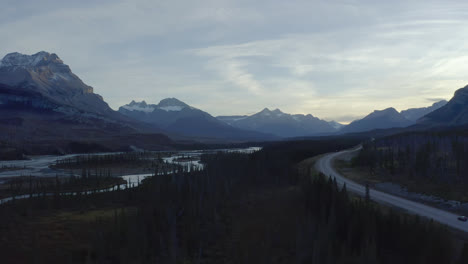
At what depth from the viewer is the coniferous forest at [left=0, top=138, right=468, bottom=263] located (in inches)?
1357

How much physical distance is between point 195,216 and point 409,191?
4194cm

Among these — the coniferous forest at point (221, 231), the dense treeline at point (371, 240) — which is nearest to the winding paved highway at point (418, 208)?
the coniferous forest at point (221, 231)

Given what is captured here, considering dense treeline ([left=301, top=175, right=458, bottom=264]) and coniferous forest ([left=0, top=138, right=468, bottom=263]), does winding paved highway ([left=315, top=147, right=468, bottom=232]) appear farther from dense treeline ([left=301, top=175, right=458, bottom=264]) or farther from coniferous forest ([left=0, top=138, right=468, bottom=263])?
dense treeline ([left=301, top=175, right=458, bottom=264])

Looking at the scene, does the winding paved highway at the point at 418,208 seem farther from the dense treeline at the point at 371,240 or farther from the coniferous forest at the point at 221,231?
the dense treeline at the point at 371,240

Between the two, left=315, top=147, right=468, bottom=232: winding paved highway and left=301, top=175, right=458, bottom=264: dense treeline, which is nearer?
left=301, top=175, right=458, bottom=264: dense treeline

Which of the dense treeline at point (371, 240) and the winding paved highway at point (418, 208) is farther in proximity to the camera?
the winding paved highway at point (418, 208)

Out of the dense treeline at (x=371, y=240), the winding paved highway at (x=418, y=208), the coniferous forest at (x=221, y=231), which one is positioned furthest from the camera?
the winding paved highway at (x=418, y=208)

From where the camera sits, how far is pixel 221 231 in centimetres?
4819

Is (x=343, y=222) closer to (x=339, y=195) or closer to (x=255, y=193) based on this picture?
(x=339, y=195)

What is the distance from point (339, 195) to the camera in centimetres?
4684

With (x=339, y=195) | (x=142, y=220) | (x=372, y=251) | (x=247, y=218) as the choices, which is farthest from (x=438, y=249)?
(x=142, y=220)

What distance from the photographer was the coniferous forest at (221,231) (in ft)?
113

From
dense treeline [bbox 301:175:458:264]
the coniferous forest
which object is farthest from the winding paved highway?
dense treeline [bbox 301:175:458:264]

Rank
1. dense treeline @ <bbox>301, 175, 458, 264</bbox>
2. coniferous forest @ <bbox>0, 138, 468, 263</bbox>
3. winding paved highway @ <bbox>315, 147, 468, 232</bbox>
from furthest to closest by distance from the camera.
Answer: winding paved highway @ <bbox>315, 147, 468, 232</bbox>, coniferous forest @ <bbox>0, 138, 468, 263</bbox>, dense treeline @ <bbox>301, 175, 458, 264</bbox>
